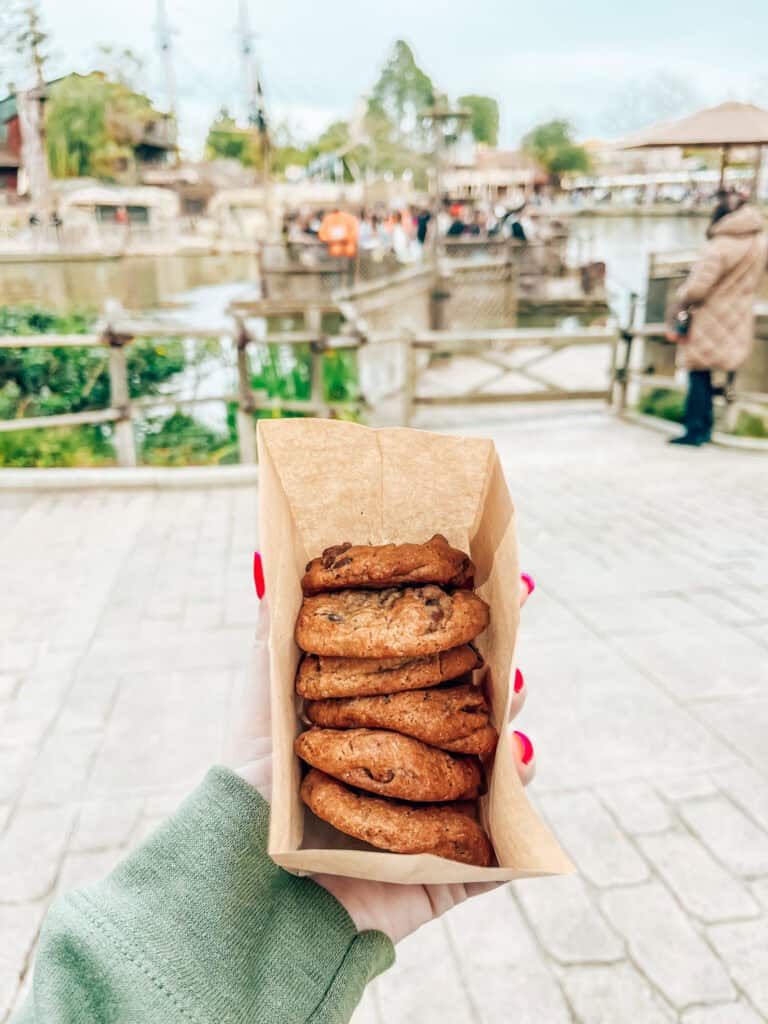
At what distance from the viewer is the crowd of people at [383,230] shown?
2077 centimetres

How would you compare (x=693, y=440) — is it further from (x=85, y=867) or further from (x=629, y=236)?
(x=629, y=236)

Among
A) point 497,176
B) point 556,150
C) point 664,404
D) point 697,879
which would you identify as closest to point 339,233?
point 664,404

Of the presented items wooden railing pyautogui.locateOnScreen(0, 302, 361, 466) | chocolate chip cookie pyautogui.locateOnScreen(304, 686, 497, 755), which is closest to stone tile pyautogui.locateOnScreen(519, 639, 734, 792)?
chocolate chip cookie pyautogui.locateOnScreen(304, 686, 497, 755)

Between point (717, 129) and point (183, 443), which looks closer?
point (717, 129)

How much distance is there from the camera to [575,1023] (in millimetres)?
1953

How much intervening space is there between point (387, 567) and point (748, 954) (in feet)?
5.44

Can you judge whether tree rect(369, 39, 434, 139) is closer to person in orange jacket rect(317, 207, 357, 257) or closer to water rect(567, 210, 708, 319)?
water rect(567, 210, 708, 319)

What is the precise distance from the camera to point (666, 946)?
2.16m

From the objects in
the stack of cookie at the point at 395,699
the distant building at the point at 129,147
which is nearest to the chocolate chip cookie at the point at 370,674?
the stack of cookie at the point at 395,699

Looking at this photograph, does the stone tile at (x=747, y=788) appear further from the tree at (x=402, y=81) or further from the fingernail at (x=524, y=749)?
the tree at (x=402, y=81)

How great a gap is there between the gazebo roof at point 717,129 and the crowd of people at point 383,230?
1332 centimetres

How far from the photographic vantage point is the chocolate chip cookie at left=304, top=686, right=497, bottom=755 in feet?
4.51

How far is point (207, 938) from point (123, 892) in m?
0.16

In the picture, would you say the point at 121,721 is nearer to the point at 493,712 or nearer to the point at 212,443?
the point at 493,712
